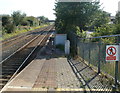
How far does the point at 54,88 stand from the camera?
17.3 feet

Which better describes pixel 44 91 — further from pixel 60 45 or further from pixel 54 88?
pixel 60 45

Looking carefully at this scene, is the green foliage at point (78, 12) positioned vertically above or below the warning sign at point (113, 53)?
above

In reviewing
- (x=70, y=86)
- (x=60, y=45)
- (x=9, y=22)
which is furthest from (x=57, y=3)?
(x=9, y=22)

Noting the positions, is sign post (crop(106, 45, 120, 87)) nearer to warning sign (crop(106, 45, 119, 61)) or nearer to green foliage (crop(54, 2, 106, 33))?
warning sign (crop(106, 45, 119, 61))

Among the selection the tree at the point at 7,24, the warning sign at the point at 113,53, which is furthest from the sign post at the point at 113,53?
the tree at the point at 7,24

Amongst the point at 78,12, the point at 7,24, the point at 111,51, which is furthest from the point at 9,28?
the point at 111,51

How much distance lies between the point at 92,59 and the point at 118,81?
2972mm

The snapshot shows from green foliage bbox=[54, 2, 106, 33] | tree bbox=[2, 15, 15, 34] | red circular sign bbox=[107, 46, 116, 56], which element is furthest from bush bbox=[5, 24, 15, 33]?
red circular sign bbox=[107, 46, 116, 56]

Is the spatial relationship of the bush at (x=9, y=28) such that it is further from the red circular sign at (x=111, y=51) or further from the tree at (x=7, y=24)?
the red circular sign at (x=111, y=51)

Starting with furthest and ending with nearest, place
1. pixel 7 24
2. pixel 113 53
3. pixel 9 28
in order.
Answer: pixel 7 24
pixel 9 28
pixel 113 53

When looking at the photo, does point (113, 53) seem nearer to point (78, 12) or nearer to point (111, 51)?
point (111, 51)

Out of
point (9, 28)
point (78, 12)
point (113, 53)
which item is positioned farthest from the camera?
point (9, 28)

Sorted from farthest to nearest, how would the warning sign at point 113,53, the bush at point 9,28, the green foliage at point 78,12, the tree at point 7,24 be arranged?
the tree at point 7,24
the bush at point 9,28
the green foliage at point 78,12
the warning sign at point 113,53

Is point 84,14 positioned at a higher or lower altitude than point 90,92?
higher
